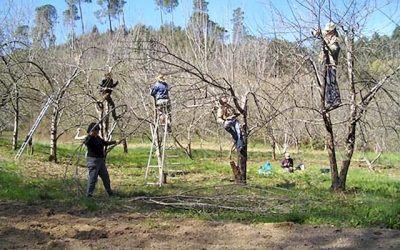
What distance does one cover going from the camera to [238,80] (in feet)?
63.2

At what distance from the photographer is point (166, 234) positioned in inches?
258

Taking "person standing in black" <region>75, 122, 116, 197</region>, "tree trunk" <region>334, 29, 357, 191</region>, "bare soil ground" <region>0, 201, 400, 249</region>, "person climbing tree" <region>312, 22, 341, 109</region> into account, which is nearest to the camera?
"bare soil ground" <region>0, 201, 400, 249</region>

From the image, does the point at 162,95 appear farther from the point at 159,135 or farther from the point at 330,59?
the point at 330,59

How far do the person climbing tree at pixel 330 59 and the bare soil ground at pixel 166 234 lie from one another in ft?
13.3

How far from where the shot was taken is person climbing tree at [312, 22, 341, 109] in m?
9.88

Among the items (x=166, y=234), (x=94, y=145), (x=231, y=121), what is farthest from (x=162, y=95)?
(x=166, y=234)

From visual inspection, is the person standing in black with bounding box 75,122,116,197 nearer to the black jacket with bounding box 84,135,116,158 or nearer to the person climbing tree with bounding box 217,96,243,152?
the black jacket with bounding box 84,135,116,158

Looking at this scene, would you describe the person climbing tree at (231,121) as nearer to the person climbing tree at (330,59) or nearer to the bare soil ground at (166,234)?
the person climbing tree at (330,59)

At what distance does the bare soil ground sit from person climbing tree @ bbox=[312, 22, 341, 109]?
406 cm

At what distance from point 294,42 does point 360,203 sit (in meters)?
3.31

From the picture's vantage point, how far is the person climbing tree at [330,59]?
9879 mm

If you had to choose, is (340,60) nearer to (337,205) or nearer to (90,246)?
(337,205)

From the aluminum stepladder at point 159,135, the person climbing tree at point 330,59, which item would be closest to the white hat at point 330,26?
the person climbing tree at point 330,59

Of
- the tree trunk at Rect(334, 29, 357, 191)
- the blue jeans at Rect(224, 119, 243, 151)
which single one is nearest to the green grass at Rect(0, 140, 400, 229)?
the tree trunk at Rect(334, 29, 357, 191)
